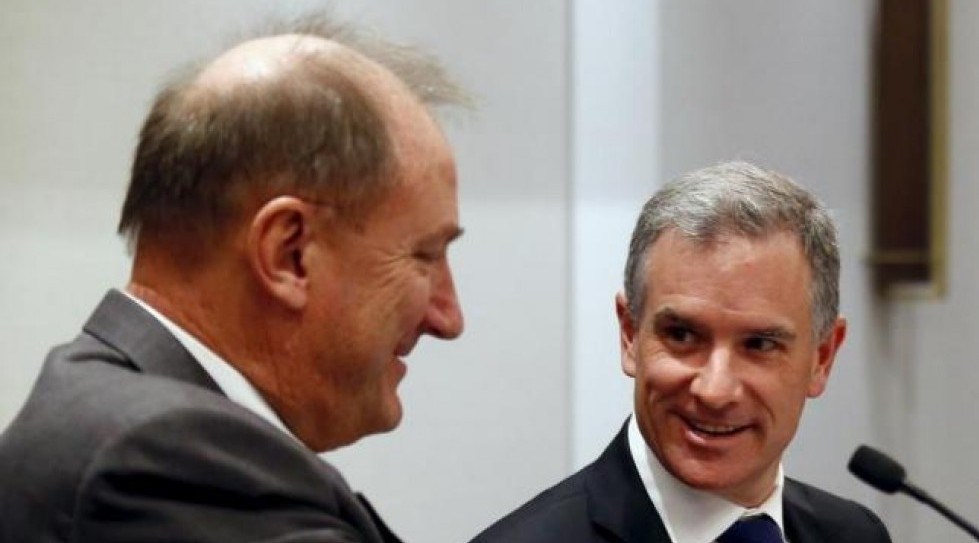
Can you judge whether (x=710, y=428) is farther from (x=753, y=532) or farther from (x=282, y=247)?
(x=282, y=247)

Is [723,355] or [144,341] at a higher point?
[144,341]

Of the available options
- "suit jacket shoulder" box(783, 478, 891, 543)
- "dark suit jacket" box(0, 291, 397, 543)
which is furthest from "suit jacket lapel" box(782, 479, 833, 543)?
"dark suit jacket" box(0, 291, 397, 543)

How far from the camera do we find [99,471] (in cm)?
105

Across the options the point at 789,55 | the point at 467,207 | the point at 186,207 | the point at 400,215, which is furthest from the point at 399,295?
the point at 789,55

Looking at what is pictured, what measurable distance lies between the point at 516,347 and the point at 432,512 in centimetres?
35

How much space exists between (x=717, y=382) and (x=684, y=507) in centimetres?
14

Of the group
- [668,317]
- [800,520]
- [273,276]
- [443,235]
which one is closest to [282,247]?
[273,276]

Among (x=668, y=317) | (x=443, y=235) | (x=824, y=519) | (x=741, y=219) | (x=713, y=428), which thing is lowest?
(x=824, y=519)

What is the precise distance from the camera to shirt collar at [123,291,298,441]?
3.92 feet

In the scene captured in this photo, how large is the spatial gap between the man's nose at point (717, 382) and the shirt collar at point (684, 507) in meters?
0.10

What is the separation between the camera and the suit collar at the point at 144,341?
1175 mm

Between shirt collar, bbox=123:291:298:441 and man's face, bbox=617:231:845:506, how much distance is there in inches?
28.1

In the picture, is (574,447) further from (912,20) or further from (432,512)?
(912,20)

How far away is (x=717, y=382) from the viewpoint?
182cm
